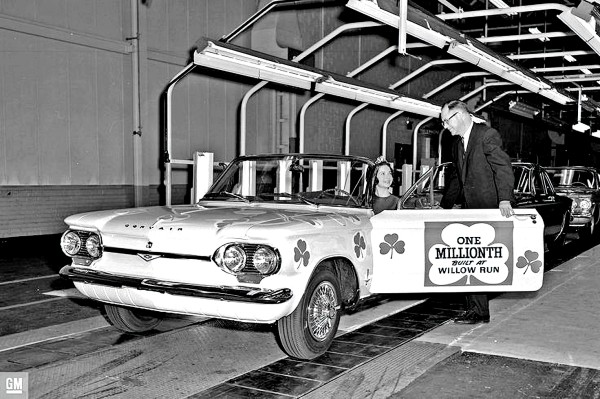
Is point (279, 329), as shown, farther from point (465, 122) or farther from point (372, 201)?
point (465, 122)

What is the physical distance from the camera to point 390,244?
5242 millimetres

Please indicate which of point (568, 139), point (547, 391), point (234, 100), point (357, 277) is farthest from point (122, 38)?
point (568, 139)

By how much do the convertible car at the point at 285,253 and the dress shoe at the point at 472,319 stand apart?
52 centimetres

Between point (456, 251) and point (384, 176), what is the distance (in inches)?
44.0

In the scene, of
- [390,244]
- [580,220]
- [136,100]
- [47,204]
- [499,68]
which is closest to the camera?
[390,244]

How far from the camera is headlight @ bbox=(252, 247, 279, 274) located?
418 cm

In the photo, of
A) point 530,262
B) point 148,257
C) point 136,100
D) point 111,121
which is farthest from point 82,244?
point 136,100

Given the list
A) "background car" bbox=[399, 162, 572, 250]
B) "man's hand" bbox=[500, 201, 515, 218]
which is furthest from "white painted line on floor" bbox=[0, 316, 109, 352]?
"background car" bbox=[399, 162, 572, 250]

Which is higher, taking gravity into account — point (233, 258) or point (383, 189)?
point (383, 189)

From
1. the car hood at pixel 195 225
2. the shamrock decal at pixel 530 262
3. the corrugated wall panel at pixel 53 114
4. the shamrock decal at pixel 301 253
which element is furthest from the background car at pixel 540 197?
the corrugated wall panel at pixel 53 114

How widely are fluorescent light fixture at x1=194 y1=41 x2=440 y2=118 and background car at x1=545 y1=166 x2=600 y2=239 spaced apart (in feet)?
11.2

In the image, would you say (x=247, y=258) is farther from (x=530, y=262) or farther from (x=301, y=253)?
(x=530, y=262)

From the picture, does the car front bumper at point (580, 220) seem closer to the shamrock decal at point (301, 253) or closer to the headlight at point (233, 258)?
the shamrock decal at point (301, 253)

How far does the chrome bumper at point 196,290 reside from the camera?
4.12m
